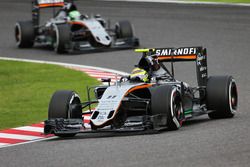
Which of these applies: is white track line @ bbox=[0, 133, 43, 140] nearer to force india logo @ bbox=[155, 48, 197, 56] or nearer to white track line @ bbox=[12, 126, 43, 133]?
white track line @ bbox=[12, 126, 43, 133]

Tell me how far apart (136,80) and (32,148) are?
7.75 feet

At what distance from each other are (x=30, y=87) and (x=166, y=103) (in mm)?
7976

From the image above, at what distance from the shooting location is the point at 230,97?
1591 centimetres

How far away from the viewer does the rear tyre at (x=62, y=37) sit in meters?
27.3

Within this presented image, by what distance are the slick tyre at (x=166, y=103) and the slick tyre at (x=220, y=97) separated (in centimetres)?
122

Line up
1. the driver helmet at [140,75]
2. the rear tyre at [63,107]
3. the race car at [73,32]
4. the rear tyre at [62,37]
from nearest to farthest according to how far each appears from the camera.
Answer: the rear tyre at [63,107] → the driver helmet at [140,75] → the rear tyre at [62,37] → the race car at [73,32]

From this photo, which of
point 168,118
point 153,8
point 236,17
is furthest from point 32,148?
point 153,8

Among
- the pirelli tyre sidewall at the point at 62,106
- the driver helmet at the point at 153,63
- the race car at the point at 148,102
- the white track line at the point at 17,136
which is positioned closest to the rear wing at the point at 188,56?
the race car at the point at 148,102

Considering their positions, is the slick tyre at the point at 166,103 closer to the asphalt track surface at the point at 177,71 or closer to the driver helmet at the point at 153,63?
the asphalt track surface at the point at 177,71

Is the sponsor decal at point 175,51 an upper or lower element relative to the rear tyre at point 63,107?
upper

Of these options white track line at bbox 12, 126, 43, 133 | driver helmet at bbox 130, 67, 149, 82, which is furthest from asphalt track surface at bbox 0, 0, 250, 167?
white track line at bbox 12, 126, 43, 133

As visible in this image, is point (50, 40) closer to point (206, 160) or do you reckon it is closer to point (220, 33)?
point (220, 33)

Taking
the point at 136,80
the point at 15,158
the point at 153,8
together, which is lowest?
the point at 15,158

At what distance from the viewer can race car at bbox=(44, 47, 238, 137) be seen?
47.7ft
